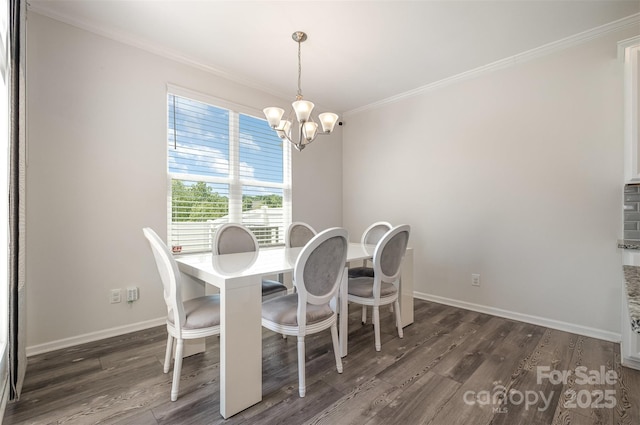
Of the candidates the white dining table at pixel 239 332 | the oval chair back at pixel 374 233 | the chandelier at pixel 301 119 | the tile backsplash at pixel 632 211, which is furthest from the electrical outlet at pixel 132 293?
the tile backsplash at pixel 632 211

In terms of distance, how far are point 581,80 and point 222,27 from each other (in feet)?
10.6

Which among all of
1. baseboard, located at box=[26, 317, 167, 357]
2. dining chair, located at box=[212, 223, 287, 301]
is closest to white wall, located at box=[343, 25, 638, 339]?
dining chair, located at box=[212, 223, 287, 301]

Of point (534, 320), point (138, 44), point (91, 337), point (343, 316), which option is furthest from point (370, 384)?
point (138, 44)

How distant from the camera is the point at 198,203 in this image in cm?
314

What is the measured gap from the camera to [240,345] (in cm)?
158

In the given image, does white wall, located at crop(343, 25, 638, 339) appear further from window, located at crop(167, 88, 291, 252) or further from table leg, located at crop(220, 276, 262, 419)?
table leg, located at crop(220, 276, 262, 419)

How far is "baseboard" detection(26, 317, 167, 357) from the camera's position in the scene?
2.24 metres

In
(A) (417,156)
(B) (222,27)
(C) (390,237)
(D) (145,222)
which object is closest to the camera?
(C) (390,237)

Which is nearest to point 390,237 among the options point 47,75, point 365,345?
point 365,345

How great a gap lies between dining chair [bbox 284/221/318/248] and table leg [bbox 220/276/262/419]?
4.84ft

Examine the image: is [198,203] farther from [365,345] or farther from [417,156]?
[417,156]

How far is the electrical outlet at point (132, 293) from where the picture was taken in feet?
8.68

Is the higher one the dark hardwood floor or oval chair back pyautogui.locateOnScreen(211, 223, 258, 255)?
oval chair back pyautogui.locateOnScreen(211, 223, 258, 255)

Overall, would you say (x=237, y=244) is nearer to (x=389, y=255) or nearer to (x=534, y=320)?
(x=389, y=255)
